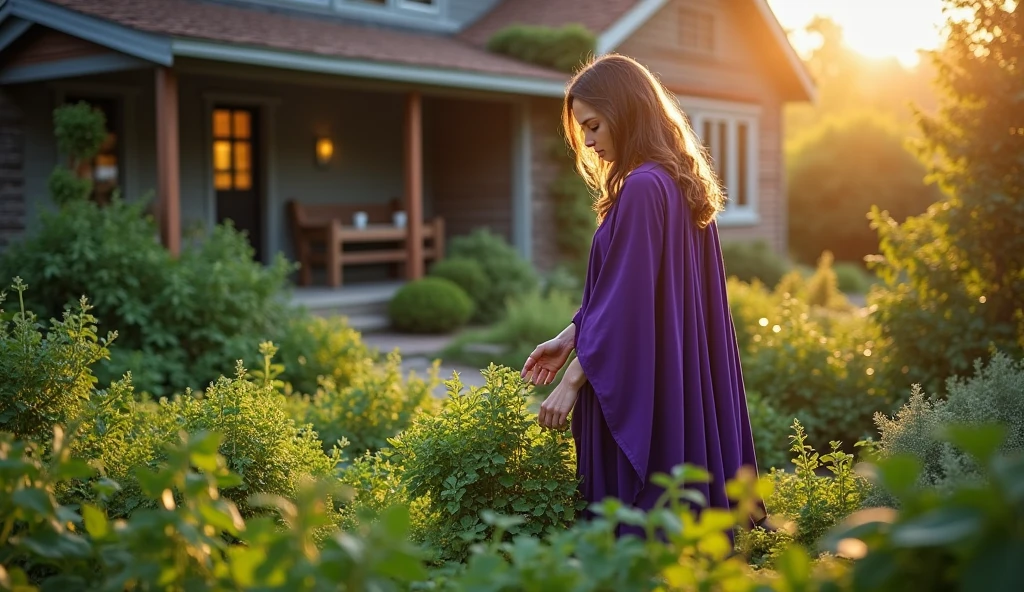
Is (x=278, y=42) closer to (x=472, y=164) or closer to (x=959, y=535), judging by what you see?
(x=472, y=164)

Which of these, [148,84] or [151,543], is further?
[148,84]

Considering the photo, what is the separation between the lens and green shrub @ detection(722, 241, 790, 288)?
1572 centimetres

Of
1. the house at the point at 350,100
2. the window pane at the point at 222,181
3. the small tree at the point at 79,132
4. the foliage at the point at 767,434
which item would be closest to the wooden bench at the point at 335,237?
the house at the point at 350,100


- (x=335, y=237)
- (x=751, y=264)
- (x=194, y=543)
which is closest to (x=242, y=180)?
(x=335, y=237)

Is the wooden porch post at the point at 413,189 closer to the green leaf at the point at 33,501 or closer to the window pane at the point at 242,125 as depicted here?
the window pane at the point at 242,125

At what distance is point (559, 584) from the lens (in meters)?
1.59

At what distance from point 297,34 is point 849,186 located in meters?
14.5

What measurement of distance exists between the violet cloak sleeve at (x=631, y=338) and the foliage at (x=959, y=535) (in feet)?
4.86

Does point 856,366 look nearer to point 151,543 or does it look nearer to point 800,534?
point 800,534

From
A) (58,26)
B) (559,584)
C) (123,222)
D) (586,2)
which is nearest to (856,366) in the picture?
(559,584)

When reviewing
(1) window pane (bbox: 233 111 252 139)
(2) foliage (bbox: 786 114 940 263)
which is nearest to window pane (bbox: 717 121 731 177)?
(2) foliage (bbox: 786 114 940 263)

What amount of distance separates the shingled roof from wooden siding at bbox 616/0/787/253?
2861 mm

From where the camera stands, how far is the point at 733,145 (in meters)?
17.6

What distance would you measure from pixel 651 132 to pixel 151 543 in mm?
1925
